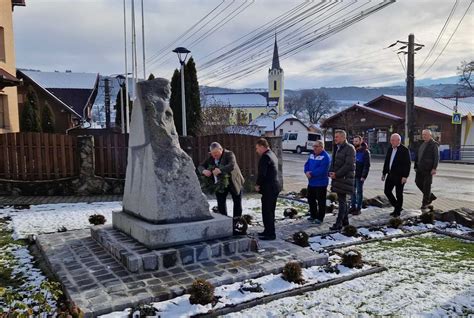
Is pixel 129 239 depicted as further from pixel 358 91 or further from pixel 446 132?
pixel 358 91

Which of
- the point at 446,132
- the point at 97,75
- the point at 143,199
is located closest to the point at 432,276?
the point at 143,199

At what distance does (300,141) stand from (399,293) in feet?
115

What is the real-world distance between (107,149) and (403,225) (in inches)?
349

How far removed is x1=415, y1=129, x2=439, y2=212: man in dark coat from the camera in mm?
8695

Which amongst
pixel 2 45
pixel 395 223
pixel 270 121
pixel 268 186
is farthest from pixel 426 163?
pixel 270 121

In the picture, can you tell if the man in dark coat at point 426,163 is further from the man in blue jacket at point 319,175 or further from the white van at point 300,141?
the white van at point 300,141

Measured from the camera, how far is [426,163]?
28.9 ft

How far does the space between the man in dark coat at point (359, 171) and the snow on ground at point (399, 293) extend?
2.99m

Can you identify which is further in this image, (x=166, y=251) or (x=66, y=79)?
(x=66, y=79)

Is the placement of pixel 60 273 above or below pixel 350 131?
below

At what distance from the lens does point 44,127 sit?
25.1m

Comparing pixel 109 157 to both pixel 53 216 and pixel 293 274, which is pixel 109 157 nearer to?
pixel 53 216

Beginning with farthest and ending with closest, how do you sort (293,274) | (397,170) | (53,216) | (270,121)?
(270,121), (53,216), (397,170), (293,274)

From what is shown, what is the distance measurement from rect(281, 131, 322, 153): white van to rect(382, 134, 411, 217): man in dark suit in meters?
29.6
